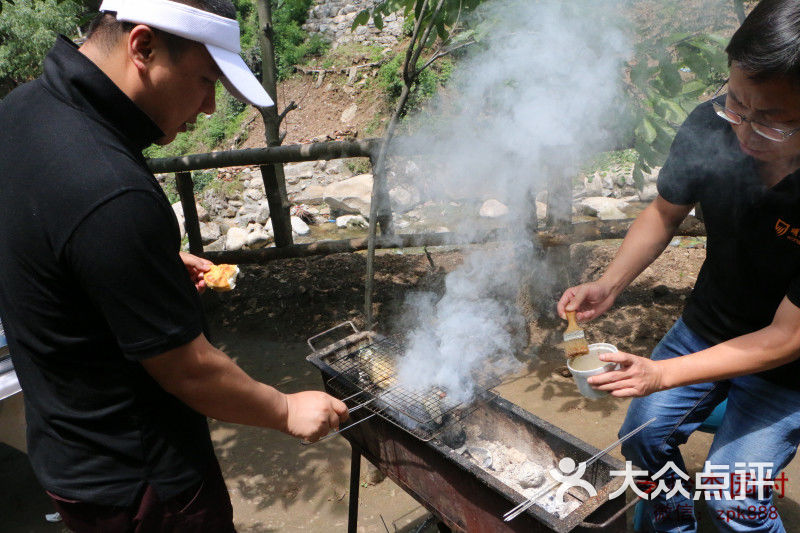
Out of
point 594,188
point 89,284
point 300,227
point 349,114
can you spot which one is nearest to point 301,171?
point 300,227

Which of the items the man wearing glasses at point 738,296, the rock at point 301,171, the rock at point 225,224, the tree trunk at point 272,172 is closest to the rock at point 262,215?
the rock at point 225,224

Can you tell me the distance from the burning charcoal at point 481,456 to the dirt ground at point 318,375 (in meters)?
1.08

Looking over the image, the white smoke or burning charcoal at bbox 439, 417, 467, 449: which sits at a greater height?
the white smoke

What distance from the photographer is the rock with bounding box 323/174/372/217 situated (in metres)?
11.1

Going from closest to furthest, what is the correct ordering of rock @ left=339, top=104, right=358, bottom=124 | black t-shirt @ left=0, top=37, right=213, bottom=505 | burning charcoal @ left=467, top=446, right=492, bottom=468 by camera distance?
black t-shirt @ left=0, top=37, right=213, bottom=505
burning charcoal @ left=467, top=446, right=492, bottom=468
rock @ left=339, top=104, right=358, bottom=124

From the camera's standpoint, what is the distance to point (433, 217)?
9562 millimetres

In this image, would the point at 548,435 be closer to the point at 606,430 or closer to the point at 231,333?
the point at 606,430

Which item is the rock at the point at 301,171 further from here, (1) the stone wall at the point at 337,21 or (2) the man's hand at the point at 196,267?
(2) the man's hand at the point at 196,267

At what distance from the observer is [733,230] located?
2303 mm

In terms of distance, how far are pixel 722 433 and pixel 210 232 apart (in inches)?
406

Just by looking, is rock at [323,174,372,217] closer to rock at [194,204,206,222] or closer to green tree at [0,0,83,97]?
rock at [194,204,206,222]

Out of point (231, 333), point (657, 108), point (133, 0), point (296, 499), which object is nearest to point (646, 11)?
point (657, 108)

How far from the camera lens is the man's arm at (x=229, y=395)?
155cm

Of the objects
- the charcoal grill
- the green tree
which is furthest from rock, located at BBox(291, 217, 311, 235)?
the green tree
